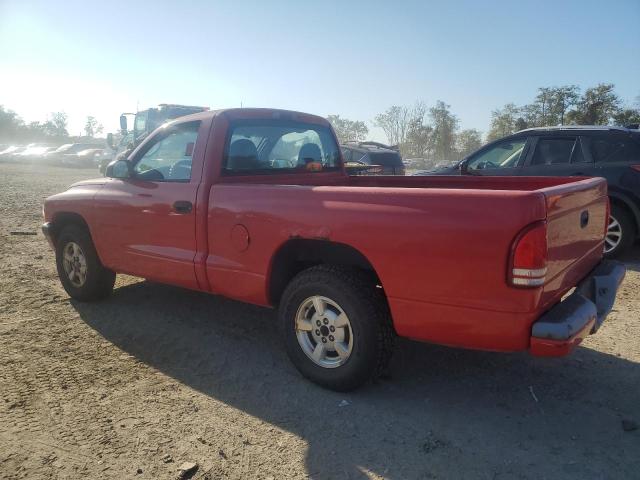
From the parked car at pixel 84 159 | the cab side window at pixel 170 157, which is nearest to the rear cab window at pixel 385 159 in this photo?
the cab side window at pixel 170 157

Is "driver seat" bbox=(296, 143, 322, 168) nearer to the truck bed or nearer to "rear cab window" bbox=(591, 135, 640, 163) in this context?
the truck bed

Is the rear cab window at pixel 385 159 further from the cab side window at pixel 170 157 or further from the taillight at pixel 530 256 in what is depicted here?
the taillight at pixel 530 256

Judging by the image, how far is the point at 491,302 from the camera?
2.44 meters

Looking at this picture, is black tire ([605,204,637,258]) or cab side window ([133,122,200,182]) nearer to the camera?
cab side window ([133,122,200,182])

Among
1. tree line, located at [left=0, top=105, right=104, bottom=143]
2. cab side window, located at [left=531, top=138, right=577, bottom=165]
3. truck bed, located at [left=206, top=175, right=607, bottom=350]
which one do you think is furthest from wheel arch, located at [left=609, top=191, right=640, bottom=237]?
tree line, located at [left=0, top=105, right=104, bottom=143]

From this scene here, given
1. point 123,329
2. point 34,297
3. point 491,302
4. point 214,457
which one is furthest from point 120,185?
point 491,302

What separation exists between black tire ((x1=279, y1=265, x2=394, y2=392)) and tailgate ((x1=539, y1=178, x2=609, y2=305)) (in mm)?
947

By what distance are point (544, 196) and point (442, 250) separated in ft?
1.80

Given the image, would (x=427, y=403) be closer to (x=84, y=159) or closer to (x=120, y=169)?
(x=120, y=169)

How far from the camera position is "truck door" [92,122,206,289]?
3.76 m

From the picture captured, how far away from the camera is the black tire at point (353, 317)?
293 centimetres

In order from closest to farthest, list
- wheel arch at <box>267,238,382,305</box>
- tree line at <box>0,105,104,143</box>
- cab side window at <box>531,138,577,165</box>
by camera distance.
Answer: wheel arch at <box>267,238,382,305</box> → cab side window at <box>531,138,577,165</box> → tree line at <box>0,105,104,143</box>

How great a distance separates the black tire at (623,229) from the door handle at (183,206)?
5.66 metres

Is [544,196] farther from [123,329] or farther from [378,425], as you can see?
[123,329]
